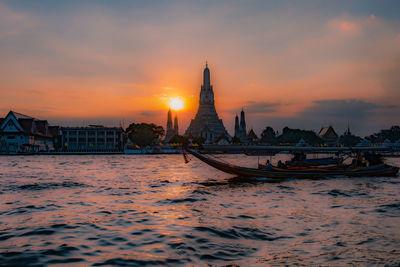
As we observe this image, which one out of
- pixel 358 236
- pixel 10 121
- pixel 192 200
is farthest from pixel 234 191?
pixel 10 121

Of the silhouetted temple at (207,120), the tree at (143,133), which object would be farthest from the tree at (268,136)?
the tree at (143,133)

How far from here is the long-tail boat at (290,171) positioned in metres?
23.7

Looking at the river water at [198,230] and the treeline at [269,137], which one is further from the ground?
the treeline at [269,137]

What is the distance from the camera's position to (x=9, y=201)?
15039mm

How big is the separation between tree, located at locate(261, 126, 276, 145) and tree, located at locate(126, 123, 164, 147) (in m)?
44.3

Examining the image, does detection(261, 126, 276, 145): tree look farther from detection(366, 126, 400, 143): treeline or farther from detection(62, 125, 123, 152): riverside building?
detection(62, 125, 123, 152): riverside building

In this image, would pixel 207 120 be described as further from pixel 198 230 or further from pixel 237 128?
pixel 198 230

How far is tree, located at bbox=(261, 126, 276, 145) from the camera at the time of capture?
5074 inches

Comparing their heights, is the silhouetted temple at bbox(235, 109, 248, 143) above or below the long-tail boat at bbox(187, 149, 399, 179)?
above

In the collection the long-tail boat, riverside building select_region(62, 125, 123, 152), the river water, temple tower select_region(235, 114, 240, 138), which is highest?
temple tower select_region(235, 114, 240, 138)

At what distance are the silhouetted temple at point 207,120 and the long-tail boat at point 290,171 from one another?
4344 inches

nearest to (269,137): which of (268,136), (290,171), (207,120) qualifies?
(268,136)

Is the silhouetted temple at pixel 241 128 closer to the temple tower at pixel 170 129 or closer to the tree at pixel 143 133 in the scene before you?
the temple tower at pixel 170 129

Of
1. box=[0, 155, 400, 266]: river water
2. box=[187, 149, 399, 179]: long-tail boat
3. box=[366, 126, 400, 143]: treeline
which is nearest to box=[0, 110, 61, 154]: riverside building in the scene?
box=[187, 149, 399, 179]: long-tail boat
